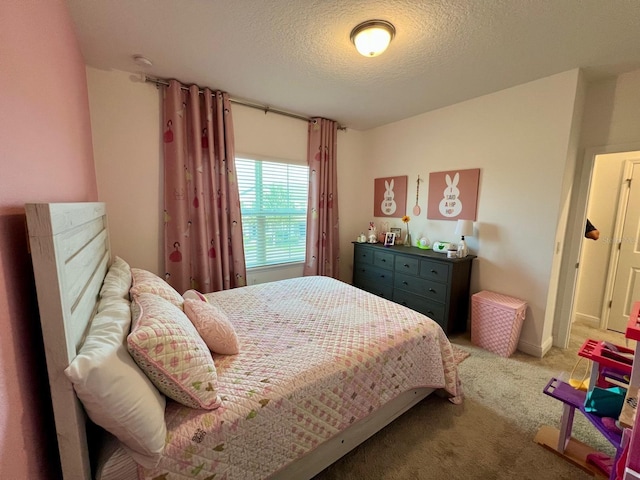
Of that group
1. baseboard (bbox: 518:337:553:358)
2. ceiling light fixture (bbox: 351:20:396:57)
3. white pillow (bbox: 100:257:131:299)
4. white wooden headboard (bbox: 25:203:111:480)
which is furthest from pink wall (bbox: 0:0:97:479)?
baseboard (bbox: 518:337:553:358)

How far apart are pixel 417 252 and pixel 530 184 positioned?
1.21 meters

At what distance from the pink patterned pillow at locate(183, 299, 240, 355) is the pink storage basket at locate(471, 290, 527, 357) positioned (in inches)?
93.0

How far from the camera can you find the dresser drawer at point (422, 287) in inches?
109

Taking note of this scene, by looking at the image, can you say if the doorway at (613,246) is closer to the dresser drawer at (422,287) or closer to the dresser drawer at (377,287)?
the dresser drawer at (422,287)

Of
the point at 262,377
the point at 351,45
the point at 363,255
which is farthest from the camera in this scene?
the point at 363,255

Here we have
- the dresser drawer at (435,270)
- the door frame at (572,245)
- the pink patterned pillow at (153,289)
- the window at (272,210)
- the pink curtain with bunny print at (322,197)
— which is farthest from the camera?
the pink curtain with bunny print at (322,197)

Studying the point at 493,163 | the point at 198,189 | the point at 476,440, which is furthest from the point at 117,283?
the point at 493,163

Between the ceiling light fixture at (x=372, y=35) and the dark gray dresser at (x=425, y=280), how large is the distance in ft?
6.46

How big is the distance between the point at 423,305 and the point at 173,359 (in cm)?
261

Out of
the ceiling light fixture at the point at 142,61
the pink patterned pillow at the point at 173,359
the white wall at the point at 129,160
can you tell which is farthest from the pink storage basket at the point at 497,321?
the ceiling light fixture at the point at 142,61

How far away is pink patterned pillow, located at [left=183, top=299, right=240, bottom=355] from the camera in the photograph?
1.35 meters

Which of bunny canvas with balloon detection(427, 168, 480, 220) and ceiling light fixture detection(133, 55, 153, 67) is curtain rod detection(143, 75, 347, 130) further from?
bunny canvas with balloon detection(427, 168, 480, 220)

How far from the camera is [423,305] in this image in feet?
9.68

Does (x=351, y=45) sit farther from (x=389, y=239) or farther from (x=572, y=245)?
(x=572, y=245)
